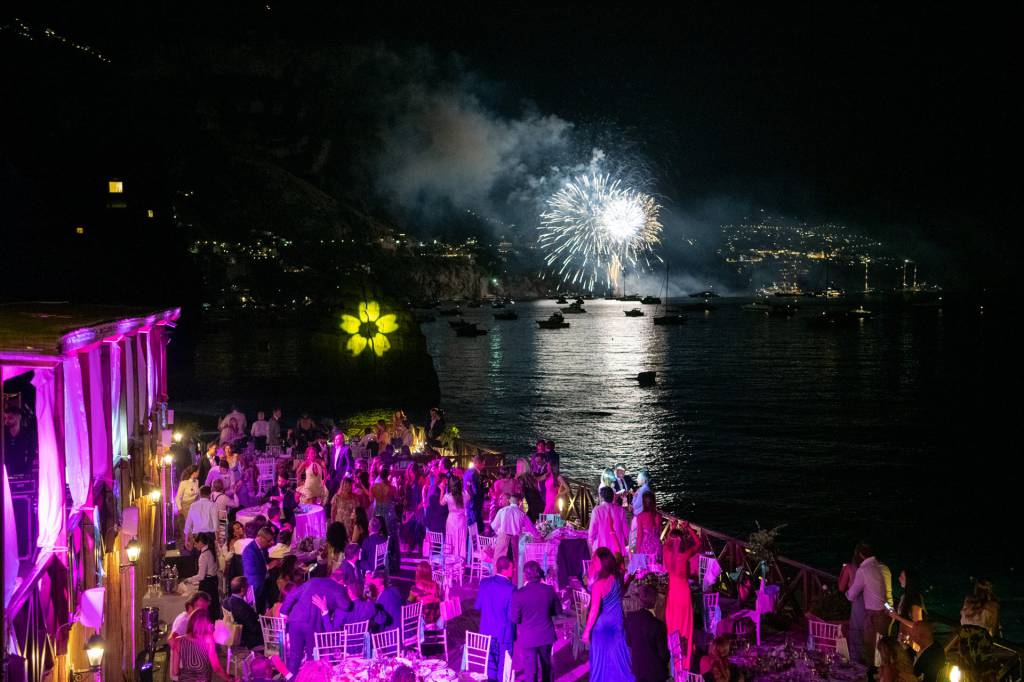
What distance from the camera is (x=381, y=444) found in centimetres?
1853

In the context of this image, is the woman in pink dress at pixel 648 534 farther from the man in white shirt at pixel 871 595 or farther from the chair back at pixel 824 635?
the man in white shirt at pixel 871 595

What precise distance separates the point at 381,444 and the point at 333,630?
11.0m

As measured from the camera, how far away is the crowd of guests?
6.79 m

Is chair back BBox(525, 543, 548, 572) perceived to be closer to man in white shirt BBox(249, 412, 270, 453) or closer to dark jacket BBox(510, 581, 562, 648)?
dark jacket BBox(510, 581, 562, 648)

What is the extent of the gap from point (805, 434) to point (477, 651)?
4197 cm

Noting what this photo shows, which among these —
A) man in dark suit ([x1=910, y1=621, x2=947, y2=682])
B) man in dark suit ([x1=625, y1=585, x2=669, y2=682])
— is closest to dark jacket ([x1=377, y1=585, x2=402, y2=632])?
man in dark suit ([x1=625, y1=585, x2=669, y2=682])

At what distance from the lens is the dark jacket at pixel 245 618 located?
8.20 m

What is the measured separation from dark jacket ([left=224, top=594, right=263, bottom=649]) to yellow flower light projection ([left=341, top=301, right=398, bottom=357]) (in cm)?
3740

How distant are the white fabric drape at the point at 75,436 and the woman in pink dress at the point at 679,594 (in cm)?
570

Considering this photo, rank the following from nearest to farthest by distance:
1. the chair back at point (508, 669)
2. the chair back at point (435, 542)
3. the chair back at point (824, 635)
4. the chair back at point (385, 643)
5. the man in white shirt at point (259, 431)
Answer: the chair back at point (508, 669)
the chair back at point (385, 643)
the chair back at point (824, 635)
the chair back at point (435, 542)
the man in white shirt at point (259, 431)

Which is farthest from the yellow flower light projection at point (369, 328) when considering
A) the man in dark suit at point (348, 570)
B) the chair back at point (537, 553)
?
the man in dark suit at point (348, 570)

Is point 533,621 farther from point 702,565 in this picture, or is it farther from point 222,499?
point 222,499

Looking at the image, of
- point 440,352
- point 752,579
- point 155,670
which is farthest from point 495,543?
point 440,352

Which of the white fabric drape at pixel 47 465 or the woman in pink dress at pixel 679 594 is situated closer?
the white fabric drape at pixel 47 465
